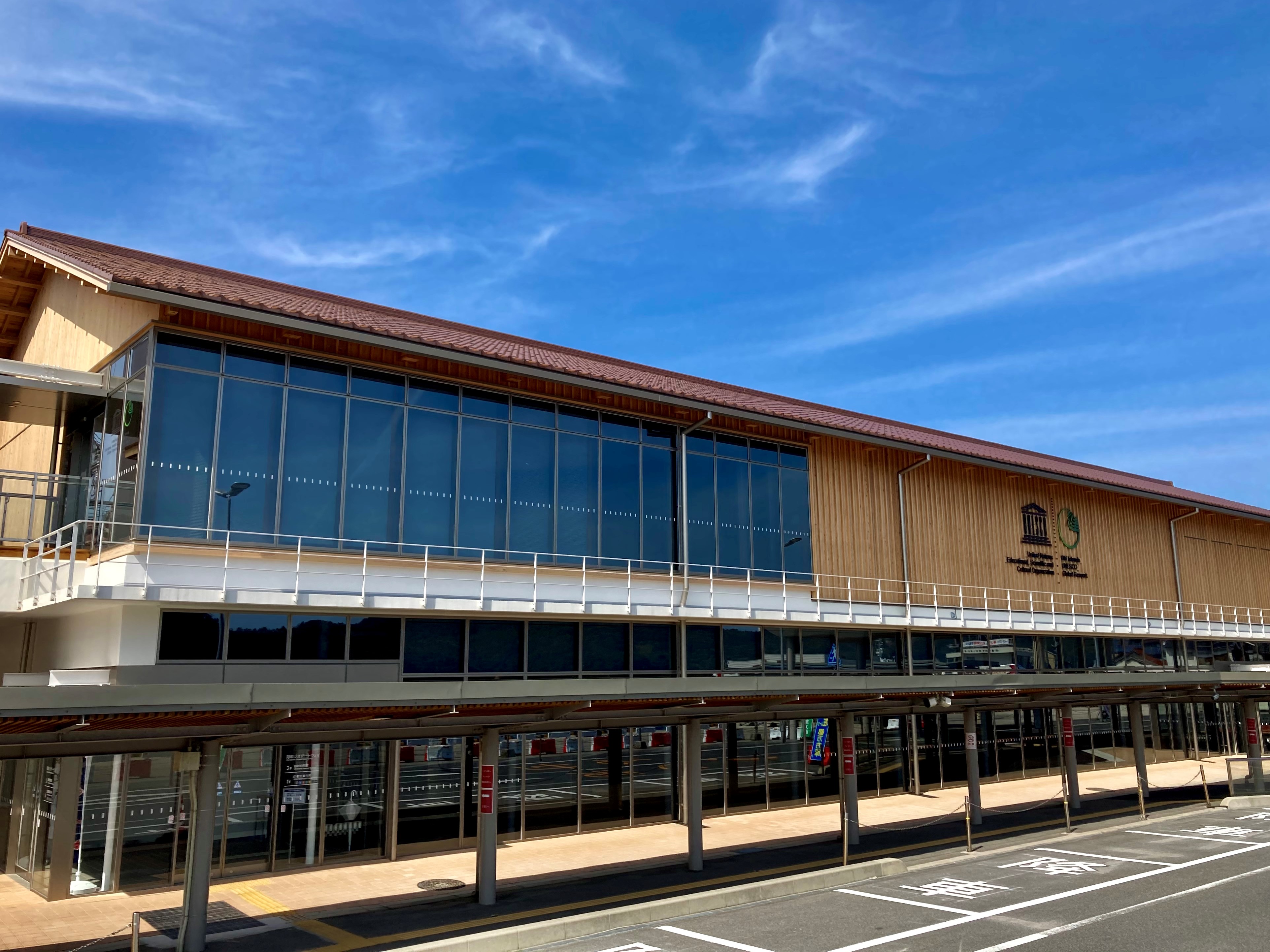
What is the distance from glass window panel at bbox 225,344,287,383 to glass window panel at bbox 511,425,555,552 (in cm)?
472

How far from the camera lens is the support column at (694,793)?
16578 millimetres

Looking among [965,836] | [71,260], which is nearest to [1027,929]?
[965,836]

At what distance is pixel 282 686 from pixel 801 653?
625 inches

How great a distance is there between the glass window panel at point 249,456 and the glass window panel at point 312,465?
206mm

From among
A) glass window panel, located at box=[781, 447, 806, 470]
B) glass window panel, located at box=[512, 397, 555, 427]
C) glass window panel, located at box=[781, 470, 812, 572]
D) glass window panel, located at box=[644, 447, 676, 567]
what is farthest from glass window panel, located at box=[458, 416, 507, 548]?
glass window panel, located at box=[781, 447, 806, 470]

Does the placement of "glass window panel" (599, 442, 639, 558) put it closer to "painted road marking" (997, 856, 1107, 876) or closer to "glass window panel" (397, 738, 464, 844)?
"glass window panel" (397, 738, 464, 844)

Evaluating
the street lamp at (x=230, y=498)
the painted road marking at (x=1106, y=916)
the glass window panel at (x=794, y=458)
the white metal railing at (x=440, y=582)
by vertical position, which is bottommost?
the painted road marking at (x=1106, y=916)

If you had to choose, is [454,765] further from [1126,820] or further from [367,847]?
[1126,820]

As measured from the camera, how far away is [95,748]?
38.3 ft

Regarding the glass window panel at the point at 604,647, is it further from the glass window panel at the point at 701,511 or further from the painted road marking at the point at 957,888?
the painted road marking at the point at 957,888

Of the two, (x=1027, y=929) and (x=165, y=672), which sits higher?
(x=165, y=672)

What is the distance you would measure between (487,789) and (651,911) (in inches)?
115

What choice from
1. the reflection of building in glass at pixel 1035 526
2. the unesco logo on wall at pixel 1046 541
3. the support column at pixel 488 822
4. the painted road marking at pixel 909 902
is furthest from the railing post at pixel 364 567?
the reflection of building in glass at pixel 1035 526

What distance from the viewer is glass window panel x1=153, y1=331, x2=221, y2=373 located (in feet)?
52.5
